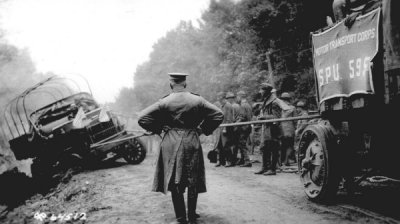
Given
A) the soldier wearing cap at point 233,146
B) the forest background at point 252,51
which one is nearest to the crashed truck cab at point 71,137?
the soldier wearing cap at point 233,146

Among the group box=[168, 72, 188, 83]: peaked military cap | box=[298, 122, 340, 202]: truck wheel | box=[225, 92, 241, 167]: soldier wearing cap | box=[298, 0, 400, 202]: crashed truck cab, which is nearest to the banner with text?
box=[298, 0, 400, 202]: crashed truck cab

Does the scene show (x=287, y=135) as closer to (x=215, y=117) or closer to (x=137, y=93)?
(x=215, y=117)

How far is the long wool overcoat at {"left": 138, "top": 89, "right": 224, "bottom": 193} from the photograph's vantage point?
414 centimetres

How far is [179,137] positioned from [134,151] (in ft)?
26.6

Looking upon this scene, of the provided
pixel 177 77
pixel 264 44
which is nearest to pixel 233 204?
pixel 177 77

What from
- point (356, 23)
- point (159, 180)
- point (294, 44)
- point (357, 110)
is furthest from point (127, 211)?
point (294, 44)

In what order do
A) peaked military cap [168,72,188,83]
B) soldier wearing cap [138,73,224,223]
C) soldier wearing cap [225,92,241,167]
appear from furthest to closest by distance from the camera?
soldier wearing cap [225,92,241,167]
peaked military cap [168,72,188,83]
soldier wearing cap [138,73,224,223]

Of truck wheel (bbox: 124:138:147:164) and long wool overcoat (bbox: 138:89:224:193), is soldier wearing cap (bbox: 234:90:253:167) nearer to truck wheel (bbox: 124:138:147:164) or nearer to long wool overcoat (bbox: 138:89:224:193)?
truck wheel (bbox: 124:138:147:164)

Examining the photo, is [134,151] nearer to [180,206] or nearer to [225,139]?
[225,139]

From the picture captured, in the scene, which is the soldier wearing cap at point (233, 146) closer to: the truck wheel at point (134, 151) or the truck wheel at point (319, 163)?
the truck wheel at point (134, 151)

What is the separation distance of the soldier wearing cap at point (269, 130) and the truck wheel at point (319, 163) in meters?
2.75

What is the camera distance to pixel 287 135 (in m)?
9.89

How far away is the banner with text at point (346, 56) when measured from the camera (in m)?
3.97

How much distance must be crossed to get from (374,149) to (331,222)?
1070mm
